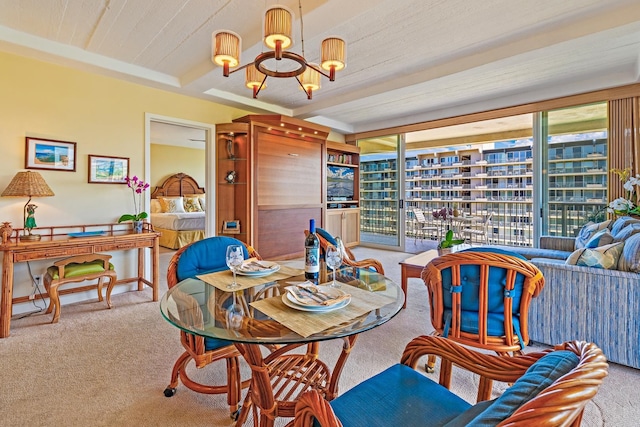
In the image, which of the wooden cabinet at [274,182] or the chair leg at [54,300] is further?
the wooden cabinet at [274,182]

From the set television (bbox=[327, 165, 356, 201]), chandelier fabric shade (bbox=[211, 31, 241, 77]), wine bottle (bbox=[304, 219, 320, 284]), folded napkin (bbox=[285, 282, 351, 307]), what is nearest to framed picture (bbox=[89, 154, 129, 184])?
chandelier fabric shade (bbox=[211, 31, 241, 77])

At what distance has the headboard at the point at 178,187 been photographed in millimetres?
7996

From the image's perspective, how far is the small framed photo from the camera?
4559 mm

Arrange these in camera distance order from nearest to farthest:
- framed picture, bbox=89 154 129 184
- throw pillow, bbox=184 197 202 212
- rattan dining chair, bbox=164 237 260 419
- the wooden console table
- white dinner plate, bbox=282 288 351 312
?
1. white dinner plate, bbox=282 288 351 312
2. rattan dining chair, bbox=164 237 260 419
3. the wooden console table
4. framed picture, bbox=89 154 129 184
5. throw pillow, bbox=184 197 202 212

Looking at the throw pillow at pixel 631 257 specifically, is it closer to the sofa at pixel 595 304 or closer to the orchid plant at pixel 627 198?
the sofa at pixel 595 304

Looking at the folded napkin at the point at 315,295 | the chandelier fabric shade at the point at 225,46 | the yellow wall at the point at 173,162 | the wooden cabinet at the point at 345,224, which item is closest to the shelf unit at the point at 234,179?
the wooden cabinet at the point at 345,224

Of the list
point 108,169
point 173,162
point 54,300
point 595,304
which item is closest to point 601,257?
point 595,304

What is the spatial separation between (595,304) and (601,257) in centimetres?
32

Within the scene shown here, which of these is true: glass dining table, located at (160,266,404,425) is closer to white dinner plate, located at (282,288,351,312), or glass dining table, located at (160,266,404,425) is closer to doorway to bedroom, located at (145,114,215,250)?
white dinner plate, located at (282,288,351,312)

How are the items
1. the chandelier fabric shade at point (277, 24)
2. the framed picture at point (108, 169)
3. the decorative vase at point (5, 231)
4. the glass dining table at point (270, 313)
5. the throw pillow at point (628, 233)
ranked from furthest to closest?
the framed picture at point (108, 169) → the decorative vase at point (5, 231) → the throw pillow at point (628, 233) → the chandelier fabric shade at point (277, 24) → the glass dining table at point (270, 313)

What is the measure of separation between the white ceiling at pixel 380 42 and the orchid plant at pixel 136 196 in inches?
47.1

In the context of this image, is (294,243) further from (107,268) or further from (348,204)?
(107,268)

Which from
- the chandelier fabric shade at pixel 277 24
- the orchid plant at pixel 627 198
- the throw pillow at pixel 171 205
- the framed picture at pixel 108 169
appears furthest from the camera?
the throw pillow at pixel 171 205

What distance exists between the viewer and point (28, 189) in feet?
9.01
